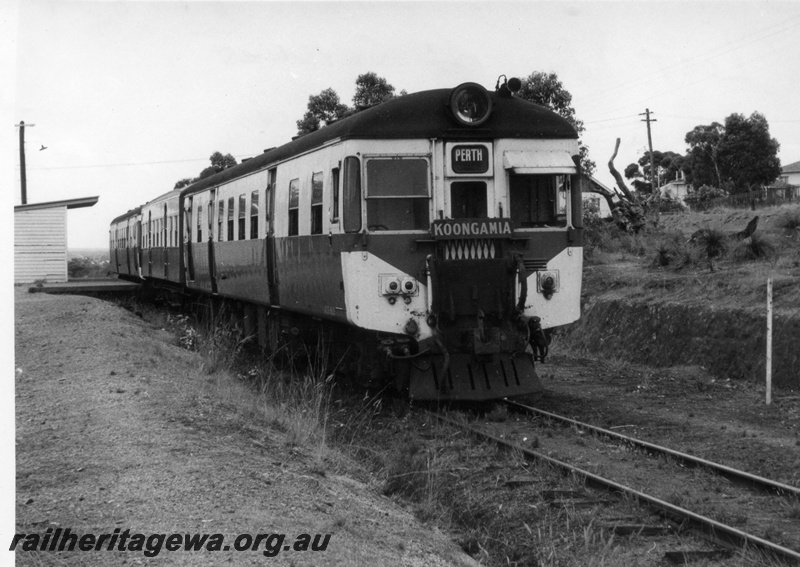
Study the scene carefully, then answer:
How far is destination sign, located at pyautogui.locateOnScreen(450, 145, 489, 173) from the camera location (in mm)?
10281

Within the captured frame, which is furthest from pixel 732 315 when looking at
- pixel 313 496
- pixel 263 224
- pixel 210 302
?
pixel 210 302

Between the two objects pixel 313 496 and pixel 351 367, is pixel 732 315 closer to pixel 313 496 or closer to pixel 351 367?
pixel 351 367

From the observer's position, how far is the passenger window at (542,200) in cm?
1060

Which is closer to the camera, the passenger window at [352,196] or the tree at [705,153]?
the passenger window at [352,196]

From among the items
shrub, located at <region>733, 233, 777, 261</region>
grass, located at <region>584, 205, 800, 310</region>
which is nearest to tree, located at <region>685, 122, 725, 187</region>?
grass, located at <region>584, 205, 800, 310</region>

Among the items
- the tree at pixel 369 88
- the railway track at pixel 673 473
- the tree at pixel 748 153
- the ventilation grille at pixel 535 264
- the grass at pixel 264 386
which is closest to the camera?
the railway track at pixel 673 473

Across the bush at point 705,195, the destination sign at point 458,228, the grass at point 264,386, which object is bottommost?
the grass at point 264,386

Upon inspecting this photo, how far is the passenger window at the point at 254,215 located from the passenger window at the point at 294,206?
200 centimetres

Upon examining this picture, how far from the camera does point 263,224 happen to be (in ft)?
45.5

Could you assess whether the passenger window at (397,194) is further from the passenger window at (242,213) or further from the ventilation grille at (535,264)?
the passenger window at (242,213)

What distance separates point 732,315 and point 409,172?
5.66 m

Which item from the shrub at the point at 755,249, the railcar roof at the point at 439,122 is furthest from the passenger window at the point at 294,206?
the shrub at the point at 755,249

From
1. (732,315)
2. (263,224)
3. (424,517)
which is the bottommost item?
(424,517)

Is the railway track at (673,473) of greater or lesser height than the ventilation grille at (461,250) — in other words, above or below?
below
